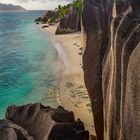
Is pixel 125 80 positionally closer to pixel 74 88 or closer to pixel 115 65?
pixel 115 65

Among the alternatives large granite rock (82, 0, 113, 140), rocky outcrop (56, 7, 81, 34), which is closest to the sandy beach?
large granite rock (82, 0, 113, 140)

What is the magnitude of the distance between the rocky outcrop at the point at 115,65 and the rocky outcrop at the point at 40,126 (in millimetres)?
941

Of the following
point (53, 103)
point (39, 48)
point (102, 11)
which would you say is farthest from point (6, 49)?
point (102, 11)

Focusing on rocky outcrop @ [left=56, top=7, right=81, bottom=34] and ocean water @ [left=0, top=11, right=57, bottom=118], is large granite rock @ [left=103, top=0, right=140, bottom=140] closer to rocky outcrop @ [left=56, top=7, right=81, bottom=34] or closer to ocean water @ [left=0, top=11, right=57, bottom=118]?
ocean water @ [left=0, top=11, right=57, bottom=118]

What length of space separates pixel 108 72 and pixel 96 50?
73.6 inches

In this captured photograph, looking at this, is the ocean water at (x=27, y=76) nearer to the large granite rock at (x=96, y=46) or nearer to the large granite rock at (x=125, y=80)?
the large granite rock at (x=96, y=46)

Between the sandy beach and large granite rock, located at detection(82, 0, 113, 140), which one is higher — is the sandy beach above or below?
below

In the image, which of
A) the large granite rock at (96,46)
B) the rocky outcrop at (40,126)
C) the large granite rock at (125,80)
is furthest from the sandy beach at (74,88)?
the large granite rock at (125,80)

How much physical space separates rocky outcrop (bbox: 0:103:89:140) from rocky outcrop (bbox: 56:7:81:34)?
139ft

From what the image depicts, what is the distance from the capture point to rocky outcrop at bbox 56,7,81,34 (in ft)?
182

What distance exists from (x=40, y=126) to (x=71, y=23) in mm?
45274

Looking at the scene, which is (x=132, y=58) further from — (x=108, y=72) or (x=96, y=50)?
(x=96, y=50)

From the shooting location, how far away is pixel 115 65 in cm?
862

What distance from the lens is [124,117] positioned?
7789 millimetres
